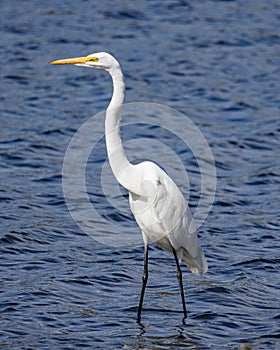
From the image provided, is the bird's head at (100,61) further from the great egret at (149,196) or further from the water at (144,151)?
the water at (144,151)

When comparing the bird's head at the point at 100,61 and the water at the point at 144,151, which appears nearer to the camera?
the bird's head at the point at 100,61

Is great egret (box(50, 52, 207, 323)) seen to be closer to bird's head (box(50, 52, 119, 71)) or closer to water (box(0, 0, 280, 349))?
bird's head (box(50, 52, 119, 71))

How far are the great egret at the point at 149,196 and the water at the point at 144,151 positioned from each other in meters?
0.39

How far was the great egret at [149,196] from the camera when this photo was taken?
6.25m

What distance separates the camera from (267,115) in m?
12.5

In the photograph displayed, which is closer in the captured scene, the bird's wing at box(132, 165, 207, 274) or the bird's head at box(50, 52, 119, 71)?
the bird's head at box(50, 52, 119, 71)

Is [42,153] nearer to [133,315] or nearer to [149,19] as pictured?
[133,315]

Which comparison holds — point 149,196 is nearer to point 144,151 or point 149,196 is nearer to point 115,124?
point 115,124

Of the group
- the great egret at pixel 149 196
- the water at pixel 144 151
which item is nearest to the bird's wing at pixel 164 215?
the great egret at pixel 149 196

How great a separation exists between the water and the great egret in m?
0.39

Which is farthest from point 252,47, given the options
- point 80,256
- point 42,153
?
point 80,256

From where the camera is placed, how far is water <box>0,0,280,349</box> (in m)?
6.74

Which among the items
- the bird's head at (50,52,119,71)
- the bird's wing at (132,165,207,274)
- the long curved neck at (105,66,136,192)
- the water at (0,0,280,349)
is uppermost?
the bird's head at (50,52,119,71)

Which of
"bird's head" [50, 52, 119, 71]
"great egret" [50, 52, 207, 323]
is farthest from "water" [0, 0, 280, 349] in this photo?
"bird's head" [50, 52, 119, 71]
